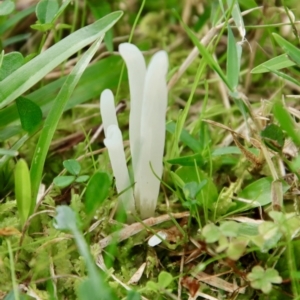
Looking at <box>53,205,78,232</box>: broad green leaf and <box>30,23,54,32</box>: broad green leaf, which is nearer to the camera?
<box>53,205,78,232</box>: broad green leaf

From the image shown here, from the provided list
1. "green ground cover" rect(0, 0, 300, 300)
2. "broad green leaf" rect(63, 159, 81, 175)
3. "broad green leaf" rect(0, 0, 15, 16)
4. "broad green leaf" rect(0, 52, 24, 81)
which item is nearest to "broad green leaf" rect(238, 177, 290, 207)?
"green ground cover" rect(0, 0, 300, 300)

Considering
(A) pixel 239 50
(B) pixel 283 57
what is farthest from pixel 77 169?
(B) pixel 283 57

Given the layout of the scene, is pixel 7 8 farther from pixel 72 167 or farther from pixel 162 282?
pixel 162 282

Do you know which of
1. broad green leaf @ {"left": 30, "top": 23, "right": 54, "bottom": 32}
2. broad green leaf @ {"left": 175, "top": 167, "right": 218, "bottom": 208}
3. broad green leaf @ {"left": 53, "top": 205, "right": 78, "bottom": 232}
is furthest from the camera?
broad green leaf @ {"left": 30, "top": 23, "right": 54, "bottom": 32}

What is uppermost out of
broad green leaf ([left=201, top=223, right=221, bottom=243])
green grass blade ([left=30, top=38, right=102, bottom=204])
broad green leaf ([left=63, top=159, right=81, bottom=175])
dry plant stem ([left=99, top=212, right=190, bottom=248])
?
green grass blade ([left=30, top=38, right=102, bottom=204])

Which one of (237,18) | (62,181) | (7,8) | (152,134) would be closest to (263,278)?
(152,134)

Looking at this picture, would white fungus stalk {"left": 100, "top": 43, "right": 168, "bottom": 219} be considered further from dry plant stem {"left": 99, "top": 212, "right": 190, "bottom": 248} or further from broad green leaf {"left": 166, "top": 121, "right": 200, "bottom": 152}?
broad green leaf {"left": 166, "top": 121, "right": 200, "bottom": 152}

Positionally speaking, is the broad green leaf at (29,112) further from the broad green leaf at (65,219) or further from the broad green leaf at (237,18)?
the broad green leaf at (237,18)
